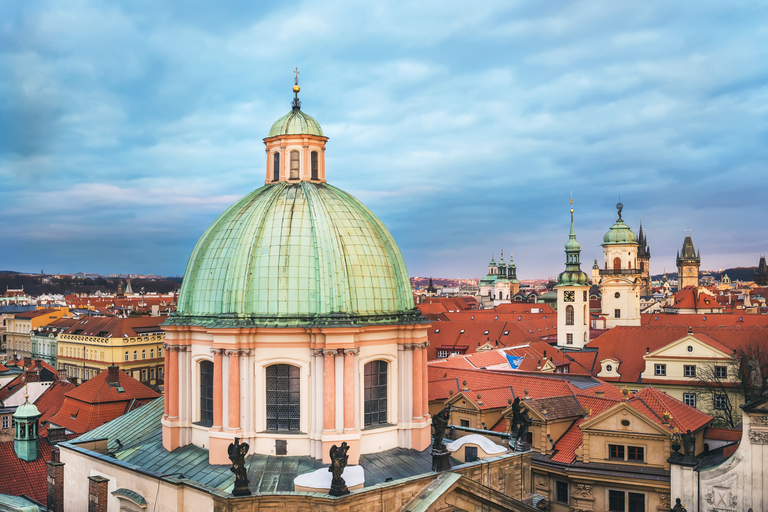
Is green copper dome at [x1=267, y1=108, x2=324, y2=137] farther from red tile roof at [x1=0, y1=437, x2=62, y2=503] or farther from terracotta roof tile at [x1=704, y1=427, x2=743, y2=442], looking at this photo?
terracotta roof tile at [x1=704, y1=427, x2=743, y2=442]

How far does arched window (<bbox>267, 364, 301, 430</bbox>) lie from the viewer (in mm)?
27031

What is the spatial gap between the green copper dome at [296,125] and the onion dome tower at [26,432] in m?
21.0

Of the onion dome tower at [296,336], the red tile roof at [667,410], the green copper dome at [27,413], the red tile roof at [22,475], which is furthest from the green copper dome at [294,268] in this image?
the red tile roof at [667,410]

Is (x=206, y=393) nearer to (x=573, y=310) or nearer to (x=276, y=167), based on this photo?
(x=276, y=167)

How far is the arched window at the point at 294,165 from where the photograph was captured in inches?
1227

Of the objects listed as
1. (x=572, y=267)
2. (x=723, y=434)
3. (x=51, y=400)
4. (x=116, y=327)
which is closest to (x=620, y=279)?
(x=572, y=267)

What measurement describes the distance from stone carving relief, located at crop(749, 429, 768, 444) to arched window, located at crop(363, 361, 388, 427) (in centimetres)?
1756

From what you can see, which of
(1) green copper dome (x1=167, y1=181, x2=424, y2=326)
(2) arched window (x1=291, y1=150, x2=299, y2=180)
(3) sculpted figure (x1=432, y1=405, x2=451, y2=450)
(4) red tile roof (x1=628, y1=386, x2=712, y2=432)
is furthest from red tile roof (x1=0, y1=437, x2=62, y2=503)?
(4) red tile roof (x1=628, y1=386, x2=712, y2=432)

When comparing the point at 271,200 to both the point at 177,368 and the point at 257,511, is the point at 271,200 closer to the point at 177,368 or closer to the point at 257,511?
the point at 177,368

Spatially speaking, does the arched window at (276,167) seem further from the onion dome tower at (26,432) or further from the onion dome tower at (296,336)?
the onion dome tower at (26,432)

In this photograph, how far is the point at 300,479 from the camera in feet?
78.8

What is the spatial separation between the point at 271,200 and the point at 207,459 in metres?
10.6

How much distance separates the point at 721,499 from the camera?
1341 inches

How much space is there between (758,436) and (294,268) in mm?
22801
